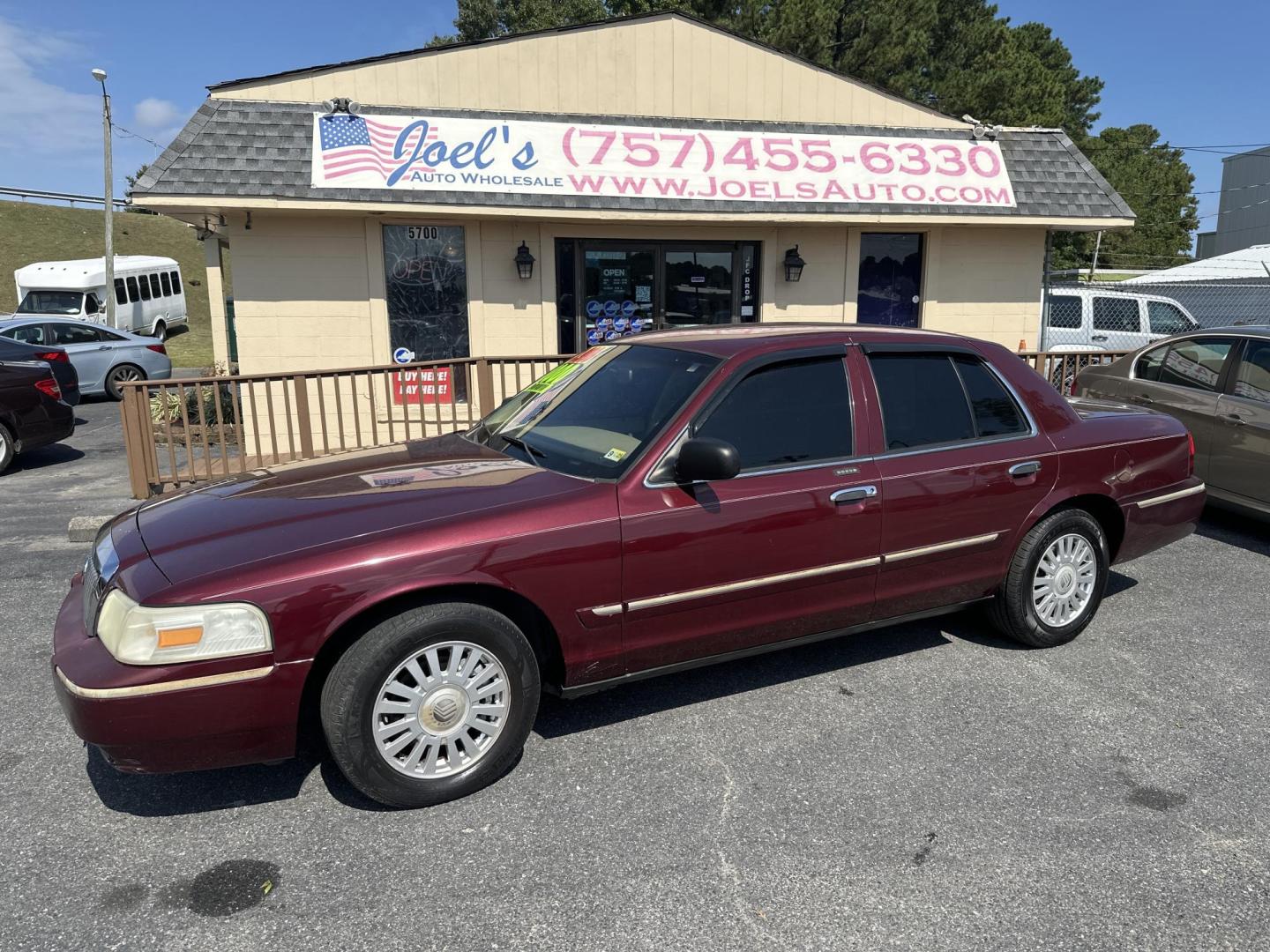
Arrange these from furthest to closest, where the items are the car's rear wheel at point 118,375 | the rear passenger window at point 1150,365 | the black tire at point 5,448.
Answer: the car's rear wheel at point 118,375
the black tire at point 5,448
the rear passenger window at point 1150,365

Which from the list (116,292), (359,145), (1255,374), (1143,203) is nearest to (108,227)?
(116,292)

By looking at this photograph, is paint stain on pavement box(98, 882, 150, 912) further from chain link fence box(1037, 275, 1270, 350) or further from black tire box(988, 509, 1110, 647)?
chain link fence box(1037, 275, 1270, 350)

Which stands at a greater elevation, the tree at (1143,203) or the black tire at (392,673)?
the tree at (1143,203)

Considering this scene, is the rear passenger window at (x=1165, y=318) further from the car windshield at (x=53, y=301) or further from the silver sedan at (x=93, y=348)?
the car windshield at (x=53, y=301)

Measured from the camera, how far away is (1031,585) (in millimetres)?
4457

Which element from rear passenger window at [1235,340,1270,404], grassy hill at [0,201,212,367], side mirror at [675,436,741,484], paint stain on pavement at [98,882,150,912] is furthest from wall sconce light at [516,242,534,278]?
grassy hill at [0,201,212,367]

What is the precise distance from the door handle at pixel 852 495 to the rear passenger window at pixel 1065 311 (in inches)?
491

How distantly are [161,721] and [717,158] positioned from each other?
29.2ft

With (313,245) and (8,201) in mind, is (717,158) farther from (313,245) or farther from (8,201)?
(8,201)

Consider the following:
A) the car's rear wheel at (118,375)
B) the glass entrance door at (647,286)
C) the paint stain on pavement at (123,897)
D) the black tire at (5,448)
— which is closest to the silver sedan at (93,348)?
the car's rear wheel at (118,375)

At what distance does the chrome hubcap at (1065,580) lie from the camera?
4516 millimetres

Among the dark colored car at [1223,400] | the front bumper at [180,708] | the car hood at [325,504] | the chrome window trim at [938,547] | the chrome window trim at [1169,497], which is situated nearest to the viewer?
the front bumper at [180,708]

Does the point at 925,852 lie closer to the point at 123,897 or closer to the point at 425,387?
the point at 123,897

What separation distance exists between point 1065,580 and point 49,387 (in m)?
10.7
